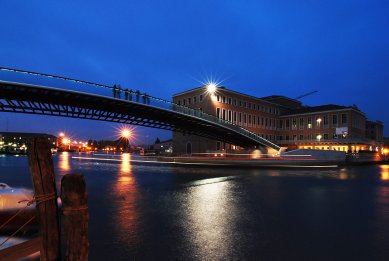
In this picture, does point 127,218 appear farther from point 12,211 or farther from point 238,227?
point 238,227

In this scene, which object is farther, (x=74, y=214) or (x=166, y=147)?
(x=166, y=147)

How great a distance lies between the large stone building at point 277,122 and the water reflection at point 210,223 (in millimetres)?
56037

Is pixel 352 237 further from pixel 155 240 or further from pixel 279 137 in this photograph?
pixel 279 137

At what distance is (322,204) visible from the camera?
39.6 ft

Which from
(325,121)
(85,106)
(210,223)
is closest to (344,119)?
(325,121)

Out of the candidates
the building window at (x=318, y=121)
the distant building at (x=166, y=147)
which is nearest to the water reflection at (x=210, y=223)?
the building window at (x=318, y=121)

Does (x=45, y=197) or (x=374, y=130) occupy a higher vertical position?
(x=374, y=130)

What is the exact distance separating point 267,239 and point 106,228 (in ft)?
13.2

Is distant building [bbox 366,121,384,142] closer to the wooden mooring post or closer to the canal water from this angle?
the canal water

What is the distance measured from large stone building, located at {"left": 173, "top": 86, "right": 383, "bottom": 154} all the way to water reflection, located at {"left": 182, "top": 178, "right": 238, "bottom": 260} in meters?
56.0

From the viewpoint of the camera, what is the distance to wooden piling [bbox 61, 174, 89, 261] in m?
3.40

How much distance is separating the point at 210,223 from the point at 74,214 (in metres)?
5.90

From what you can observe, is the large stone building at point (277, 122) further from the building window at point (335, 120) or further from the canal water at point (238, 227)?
the canal water at point (238, 227)

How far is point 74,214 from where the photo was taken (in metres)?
3.42
